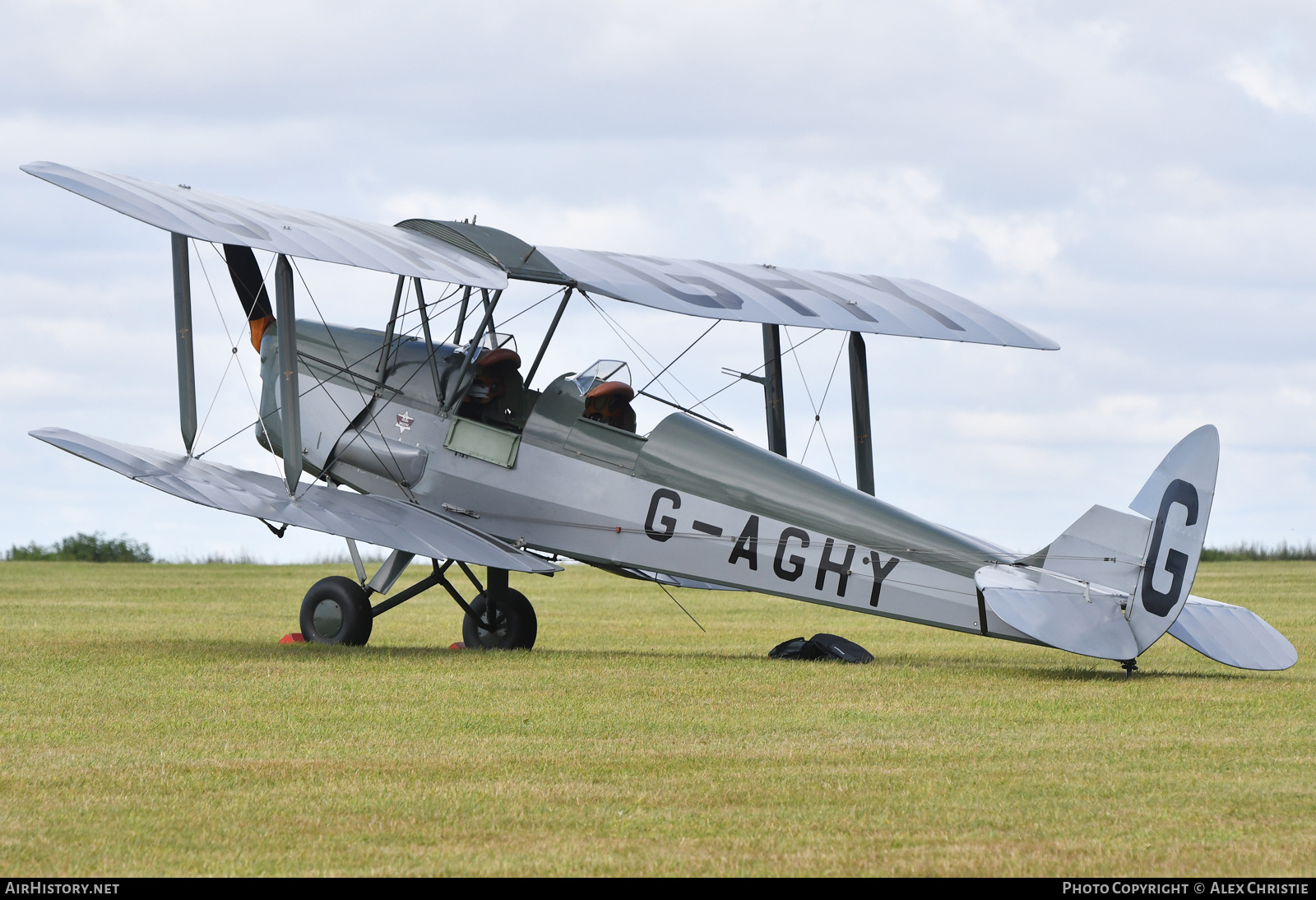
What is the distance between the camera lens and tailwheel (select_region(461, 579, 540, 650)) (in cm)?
1198

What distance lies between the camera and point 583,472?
36.8 feet

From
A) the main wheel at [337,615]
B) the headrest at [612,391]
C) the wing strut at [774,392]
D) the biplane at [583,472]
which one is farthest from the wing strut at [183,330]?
the wing strut at [774,392]

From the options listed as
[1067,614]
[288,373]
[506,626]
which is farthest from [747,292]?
[1067,614]

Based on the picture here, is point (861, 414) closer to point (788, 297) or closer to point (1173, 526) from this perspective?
point (788, 297)

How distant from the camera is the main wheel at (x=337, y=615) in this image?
11.3 m

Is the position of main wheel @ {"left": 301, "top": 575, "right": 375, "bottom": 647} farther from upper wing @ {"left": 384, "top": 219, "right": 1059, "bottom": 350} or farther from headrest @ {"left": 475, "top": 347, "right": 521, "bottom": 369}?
upper wing @ {"left": 384, "top": 219, "right": 1059, "bottom": 350}

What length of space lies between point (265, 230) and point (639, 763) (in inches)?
220

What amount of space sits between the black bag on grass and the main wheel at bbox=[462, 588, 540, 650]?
82.4 inches

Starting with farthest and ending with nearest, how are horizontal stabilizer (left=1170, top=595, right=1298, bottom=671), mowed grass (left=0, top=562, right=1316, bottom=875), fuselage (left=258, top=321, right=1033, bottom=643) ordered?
fuselage (left=258, top=321, right=1033, bottom=643)
horizontal stabilizer (left=1170, top=595, right=1298, bottom=671)
mowed grass (left=0, top=562, right=1316, bottom=875)

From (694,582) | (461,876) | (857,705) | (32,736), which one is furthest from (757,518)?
(461,876)

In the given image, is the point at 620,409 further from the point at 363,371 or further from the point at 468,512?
the point at 363,371

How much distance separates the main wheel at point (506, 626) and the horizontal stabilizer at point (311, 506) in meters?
0.70

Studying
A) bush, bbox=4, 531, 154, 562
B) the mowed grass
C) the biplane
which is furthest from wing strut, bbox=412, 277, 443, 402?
bush, bbox=4, 531, 154, 562

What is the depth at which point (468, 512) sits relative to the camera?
11.7 metres
